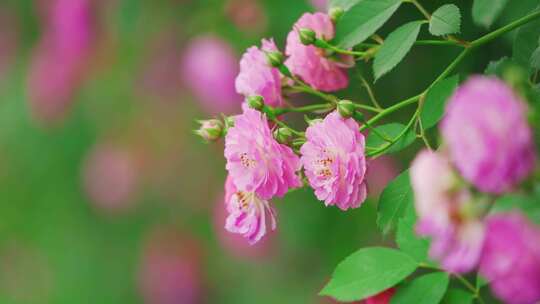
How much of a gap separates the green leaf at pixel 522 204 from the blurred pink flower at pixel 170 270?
3.78 feet

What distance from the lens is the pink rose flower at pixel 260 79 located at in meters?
0.56

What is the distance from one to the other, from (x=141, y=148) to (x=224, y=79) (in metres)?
0.43

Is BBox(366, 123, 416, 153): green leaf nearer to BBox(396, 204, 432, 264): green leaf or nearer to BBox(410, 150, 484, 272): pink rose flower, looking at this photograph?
BBox(396, 204, 432, 264): green leaf

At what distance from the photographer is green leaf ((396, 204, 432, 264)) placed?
1.59ft

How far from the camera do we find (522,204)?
0.39 m

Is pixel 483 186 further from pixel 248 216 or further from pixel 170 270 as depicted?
pixel 170 270

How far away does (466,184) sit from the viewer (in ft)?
1.19

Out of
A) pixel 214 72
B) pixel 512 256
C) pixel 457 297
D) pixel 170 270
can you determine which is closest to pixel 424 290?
pixel 457 297

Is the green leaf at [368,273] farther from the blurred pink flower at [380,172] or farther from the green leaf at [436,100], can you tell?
the blurred pink flower at [380,172]

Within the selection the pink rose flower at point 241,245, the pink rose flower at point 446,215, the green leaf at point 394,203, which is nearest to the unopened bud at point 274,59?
the green leaf at point 394,203

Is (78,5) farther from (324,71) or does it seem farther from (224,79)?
(324,71)

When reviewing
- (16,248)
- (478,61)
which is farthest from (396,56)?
(16,248)

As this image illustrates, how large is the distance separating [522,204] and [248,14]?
713 millimetres

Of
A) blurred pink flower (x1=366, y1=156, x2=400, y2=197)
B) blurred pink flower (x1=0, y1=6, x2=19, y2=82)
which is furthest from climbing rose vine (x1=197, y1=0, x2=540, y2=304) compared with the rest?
blurred pink flower (x1=0, y1=6, x2=19, y2=82)
